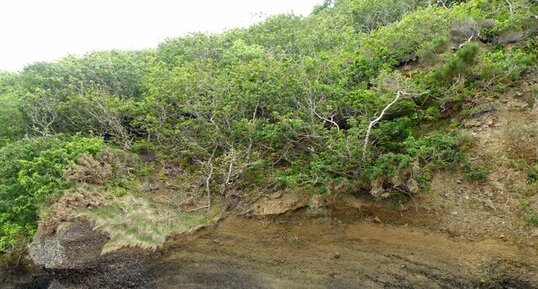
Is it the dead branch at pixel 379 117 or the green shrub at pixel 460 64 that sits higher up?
the green shrub at pixel 460 64

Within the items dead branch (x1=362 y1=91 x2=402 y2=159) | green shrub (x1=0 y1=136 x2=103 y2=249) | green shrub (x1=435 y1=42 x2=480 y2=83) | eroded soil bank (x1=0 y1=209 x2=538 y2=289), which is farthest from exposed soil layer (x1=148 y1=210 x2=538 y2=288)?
green shrub (x1=435 y1=42 x2=480 y2=83)

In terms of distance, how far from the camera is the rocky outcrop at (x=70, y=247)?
10719 millimetres

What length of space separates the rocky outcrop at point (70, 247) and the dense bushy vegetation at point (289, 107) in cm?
133

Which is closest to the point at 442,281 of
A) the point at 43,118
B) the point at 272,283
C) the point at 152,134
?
the point at 272,283

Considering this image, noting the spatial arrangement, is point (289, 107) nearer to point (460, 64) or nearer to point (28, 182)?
point (460, 64)

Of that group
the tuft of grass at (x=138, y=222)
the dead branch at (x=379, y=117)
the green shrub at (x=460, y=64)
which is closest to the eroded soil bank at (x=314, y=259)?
the tuft of grass at (x=138, y=222)

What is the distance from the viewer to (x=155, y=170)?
1434cm

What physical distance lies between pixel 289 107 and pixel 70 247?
8165 millimetres

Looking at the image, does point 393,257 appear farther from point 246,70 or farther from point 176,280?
point 246,70

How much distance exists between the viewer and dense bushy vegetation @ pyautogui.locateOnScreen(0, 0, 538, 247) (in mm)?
10164

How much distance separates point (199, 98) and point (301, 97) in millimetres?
4058

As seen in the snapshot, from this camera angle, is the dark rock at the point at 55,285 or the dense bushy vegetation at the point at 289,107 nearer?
the dense bushy vegetation at the point at 289,107

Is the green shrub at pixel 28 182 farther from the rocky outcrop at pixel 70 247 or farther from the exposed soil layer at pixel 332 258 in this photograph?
the exposed soil layer at pixel 332 258

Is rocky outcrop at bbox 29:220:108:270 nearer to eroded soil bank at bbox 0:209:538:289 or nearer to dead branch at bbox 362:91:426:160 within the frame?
eroded soil bank at bbox 0:209:538:289
